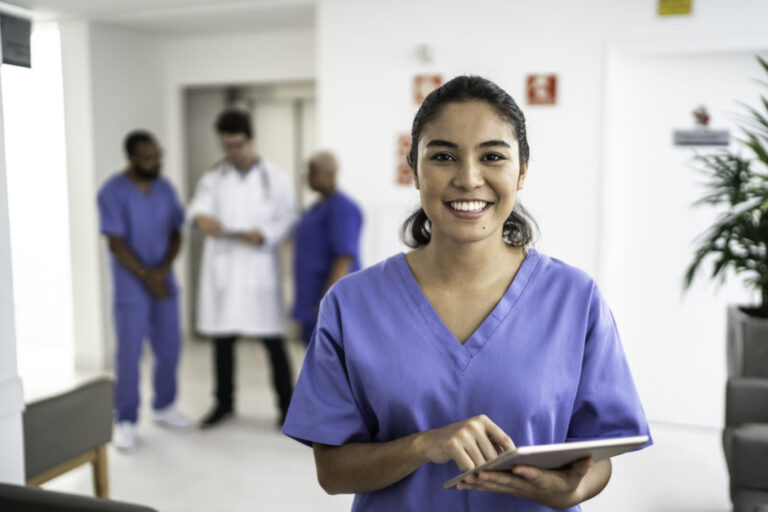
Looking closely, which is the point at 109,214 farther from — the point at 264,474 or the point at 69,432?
the point at 264,474

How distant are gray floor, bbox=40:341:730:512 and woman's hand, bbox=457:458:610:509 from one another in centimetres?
163

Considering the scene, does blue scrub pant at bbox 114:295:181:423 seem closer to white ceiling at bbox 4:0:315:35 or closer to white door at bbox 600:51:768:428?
white ceiling at bbox 4:0:315:35

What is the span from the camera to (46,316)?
12.6 feet

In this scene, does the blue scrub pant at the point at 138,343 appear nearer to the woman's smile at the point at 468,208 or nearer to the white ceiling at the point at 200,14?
the white ceiling at the point at 200,14

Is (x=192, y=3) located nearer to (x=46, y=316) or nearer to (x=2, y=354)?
(x=46, y=316)

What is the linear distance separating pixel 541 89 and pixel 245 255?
164cm

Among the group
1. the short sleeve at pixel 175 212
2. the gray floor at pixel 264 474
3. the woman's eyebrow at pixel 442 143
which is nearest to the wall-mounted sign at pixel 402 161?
the short sleeve at pixel 175 212

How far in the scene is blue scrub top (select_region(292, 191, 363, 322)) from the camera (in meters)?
3.02

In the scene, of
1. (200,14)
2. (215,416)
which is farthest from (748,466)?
(200,14)

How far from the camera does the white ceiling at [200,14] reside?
12.4 ft

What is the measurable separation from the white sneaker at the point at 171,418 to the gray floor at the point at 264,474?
0.16 ft

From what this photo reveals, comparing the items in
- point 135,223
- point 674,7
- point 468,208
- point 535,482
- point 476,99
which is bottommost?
point 535,482

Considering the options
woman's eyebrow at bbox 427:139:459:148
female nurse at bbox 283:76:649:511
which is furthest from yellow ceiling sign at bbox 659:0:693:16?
woman's eyebrow at bbox 427:139:459:148

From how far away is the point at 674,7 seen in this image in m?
3.10
